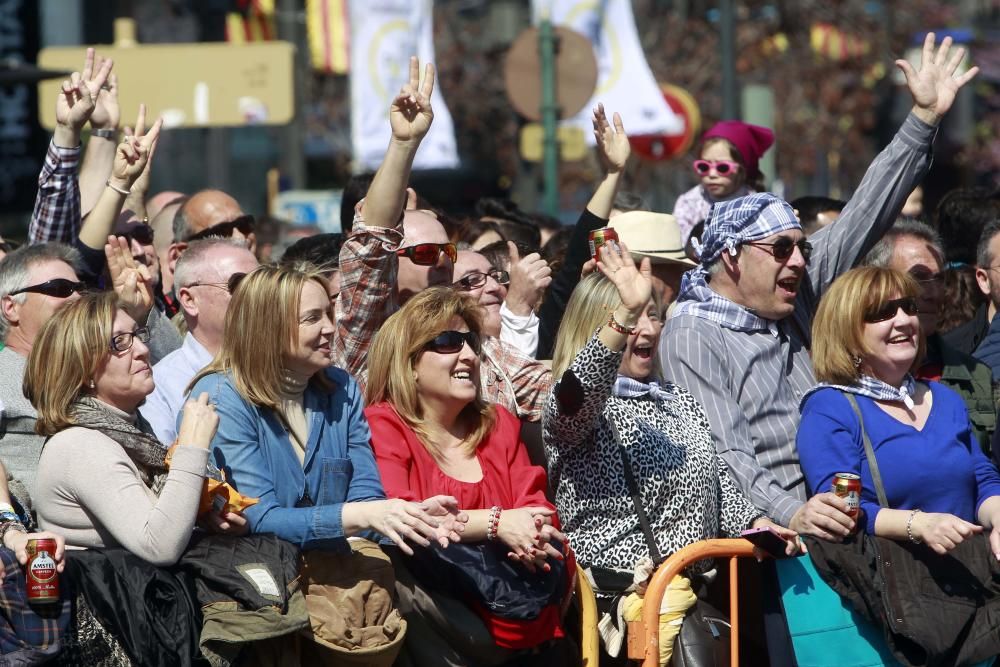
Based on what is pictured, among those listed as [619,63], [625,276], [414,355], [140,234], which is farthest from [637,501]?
[619,63]

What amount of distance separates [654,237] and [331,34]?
16.3m

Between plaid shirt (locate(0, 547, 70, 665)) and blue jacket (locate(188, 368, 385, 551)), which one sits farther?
blue jacket (locate(188, 368, 385, 551))

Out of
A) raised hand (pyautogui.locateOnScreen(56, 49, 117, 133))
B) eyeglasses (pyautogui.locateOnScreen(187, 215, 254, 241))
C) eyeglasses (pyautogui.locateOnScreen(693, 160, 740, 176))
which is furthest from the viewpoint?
eyeglasses (pyautogui.locateOnScreen(693, 160, 740, 176))

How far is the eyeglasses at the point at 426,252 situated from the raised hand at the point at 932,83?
2.02 meters

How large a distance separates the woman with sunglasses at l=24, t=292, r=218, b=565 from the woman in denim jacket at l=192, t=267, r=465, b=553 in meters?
0.26

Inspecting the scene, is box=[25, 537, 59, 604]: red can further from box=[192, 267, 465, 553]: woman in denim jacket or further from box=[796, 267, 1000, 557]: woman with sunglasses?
box=[796, 267, 1000, 557]: woman with sunglasses

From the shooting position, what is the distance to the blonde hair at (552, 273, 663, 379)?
18.4ft

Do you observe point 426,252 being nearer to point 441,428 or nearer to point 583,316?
point 583,316

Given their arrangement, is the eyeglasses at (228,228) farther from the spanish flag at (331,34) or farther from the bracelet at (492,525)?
the spanish flag at (331,34)

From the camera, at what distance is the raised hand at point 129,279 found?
6.40 m

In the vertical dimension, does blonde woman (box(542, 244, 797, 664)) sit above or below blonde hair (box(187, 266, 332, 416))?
below

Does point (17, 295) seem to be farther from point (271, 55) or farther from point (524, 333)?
point (271, 55)

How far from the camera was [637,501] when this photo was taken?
18.0 feet

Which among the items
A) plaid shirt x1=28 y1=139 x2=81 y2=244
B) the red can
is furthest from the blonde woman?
plaid shirt x1=28 y1=139 x2=81 y2=244
